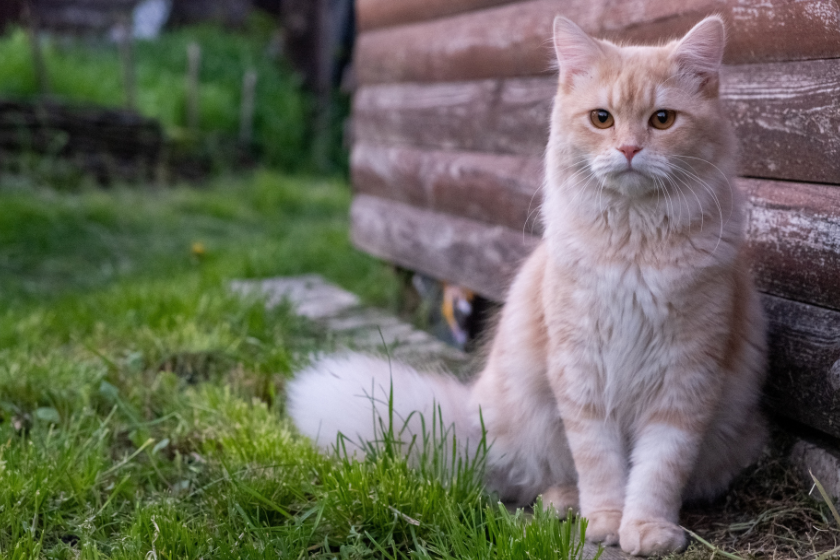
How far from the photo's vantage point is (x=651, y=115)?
5.28 feet

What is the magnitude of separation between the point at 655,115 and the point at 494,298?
1.45m

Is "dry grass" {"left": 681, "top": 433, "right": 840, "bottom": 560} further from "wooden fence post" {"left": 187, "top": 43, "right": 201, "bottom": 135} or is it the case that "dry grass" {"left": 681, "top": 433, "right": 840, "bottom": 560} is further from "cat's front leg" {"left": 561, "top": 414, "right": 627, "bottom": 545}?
"wooden fence post" {"left": 187, "top": 43, "right": 201, "bottom": 135}

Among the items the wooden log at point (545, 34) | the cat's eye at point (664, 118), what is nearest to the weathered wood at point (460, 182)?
the wooden log at point (545, 34)

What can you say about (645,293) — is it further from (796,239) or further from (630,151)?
(796,239)

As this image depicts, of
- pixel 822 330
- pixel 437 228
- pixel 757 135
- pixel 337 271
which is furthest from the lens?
pixel 337 271

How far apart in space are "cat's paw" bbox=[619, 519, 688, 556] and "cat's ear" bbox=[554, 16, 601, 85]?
40.4 inches

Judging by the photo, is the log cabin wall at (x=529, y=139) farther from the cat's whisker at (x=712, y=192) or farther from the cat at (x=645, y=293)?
the cat's whisker at (x=712, y=192)

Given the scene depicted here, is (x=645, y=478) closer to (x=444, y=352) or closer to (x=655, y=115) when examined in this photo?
(x=655, y=115)

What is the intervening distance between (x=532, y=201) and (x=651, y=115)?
0.98m

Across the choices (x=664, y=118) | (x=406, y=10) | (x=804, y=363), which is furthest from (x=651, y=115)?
(x=406, y=10)

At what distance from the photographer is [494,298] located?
2977mm

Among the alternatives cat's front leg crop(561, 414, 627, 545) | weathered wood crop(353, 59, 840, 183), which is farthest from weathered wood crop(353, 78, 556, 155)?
cat's front leg crop(561, 414, 627, 545)

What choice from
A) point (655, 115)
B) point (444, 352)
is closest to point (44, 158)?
point (444, 352)

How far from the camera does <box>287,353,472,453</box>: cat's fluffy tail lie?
6.30 ft
